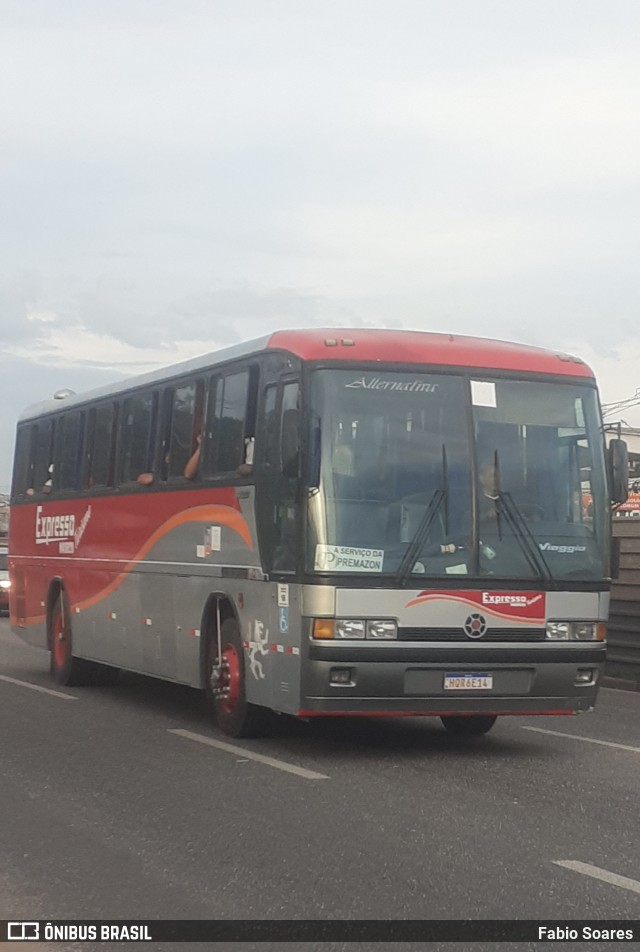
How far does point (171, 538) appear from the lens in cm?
1459

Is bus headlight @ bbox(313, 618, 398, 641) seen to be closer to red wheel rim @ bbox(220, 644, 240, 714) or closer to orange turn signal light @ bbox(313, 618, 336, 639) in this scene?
orange turn signal light @ bbox(313, 618, 336, 639)

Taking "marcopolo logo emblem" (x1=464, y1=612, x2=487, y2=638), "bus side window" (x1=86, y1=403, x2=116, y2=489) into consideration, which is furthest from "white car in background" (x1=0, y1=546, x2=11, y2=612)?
"marcopolo logo emblem" (x1=464, y1=612, x2=487, y2=638)

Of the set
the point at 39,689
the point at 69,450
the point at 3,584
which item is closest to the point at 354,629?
the point at 39,689

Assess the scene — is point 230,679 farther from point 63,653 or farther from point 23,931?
point 23,931

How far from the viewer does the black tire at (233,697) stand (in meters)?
12.7

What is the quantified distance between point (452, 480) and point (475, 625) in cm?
106

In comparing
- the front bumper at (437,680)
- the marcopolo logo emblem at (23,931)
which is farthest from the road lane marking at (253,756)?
the marcopolo logo emblem at (23,931)

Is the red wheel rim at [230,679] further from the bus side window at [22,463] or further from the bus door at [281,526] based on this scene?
the bus side window at [22,463]

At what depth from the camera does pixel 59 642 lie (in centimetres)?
1850

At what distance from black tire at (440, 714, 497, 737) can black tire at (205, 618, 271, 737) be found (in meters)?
1.67

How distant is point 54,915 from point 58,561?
12113mm

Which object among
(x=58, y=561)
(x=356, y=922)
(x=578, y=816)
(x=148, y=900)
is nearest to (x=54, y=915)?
(x=148, y=900)

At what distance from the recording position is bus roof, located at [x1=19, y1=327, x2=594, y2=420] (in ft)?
38.9

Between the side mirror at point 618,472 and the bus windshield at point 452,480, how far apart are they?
0.10 m
